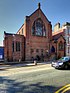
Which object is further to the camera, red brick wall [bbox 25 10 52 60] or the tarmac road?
red brick wall [bbox 25 10 52 60]

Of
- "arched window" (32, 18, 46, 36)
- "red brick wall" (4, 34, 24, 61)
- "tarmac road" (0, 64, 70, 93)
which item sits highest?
"arched window" (32, 18, 46, 36)

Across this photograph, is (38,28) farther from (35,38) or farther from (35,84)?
(35,84)

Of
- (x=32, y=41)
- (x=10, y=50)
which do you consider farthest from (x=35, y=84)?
(x=32, y=41)

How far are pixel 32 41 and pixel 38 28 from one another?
12.4 ft

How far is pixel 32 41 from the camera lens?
33625mm

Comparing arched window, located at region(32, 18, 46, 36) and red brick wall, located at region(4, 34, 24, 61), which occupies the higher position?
arched window, located at region(32, 18, 46, 36)

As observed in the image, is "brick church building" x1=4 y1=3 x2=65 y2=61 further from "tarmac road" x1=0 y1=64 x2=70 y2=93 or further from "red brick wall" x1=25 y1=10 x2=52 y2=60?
"tarmac road" x1=0 y1=64 x2=70 y2=93

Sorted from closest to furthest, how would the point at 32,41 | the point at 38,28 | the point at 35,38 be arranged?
the point at 32,41 < the point at 35,38 < the point at 38,28

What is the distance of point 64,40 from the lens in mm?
37875

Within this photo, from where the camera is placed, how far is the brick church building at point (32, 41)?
30656 mm

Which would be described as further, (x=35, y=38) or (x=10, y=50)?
(x=35, y=38)

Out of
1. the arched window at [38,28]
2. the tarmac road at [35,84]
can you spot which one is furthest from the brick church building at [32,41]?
the tarmac road at [35,84]

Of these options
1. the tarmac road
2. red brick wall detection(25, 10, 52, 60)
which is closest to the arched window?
red brick wall detection(25, 10, 52, 60)

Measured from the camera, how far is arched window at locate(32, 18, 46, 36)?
3431 cm
